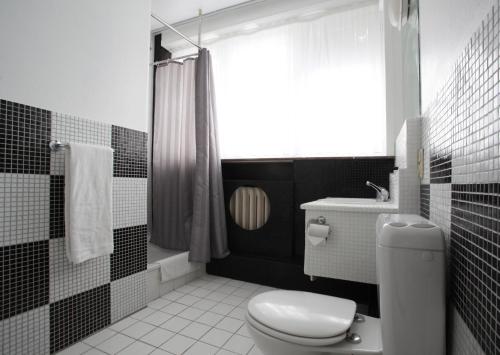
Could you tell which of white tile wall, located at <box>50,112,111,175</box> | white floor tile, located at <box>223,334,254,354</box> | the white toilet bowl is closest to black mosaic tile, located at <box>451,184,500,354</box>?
the white toilet bowl

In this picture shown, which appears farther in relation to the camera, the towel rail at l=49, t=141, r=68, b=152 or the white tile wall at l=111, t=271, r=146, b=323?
the white tile wall at l=111, t=271, r=146, b=323

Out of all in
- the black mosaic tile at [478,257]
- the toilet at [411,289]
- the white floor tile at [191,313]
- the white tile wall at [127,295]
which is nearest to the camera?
the black mosaic tile at [478,257]

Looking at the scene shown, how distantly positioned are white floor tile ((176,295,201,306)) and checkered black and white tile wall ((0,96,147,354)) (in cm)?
40

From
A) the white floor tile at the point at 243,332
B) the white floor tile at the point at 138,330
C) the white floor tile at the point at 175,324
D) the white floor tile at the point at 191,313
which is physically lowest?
the white floor tile at the point at 243,332

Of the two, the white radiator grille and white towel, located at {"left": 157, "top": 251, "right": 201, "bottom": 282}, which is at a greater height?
the white radiator grille

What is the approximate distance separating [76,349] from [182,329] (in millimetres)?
534

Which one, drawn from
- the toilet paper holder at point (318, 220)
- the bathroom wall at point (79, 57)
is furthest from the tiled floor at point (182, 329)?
the bathroom wall at point (79, 57)

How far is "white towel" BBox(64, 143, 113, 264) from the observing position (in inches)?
50.2

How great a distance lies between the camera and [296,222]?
2.23 metres

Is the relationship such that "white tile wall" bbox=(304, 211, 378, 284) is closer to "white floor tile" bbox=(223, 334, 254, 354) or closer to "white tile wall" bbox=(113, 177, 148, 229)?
"white floor tile" bbox=(223, 334, 254, 354)

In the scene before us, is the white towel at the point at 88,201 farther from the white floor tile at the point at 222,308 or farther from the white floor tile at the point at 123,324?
the white floor tile at the point at 222,308

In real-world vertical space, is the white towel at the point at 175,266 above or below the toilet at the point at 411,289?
below

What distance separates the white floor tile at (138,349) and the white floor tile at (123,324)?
206 millimetres

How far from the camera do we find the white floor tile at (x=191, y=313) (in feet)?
5.58
